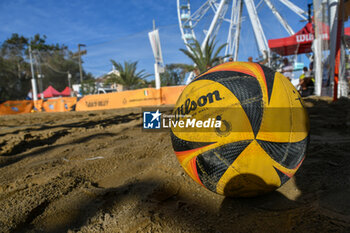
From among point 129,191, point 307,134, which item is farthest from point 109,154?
point 307,134

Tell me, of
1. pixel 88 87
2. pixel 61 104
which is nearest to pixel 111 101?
pixel 61 104

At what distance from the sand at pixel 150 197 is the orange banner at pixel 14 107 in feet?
49.4

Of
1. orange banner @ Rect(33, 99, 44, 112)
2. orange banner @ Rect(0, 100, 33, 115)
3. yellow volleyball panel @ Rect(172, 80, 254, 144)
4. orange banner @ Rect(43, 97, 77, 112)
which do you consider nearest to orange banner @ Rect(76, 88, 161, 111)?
Result: orange banner @ Rect(43, 97, 77, 112)

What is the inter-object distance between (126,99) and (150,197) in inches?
507

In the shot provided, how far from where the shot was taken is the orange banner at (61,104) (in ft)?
52.2

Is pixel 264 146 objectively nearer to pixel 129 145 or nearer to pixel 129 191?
pixel 129 191

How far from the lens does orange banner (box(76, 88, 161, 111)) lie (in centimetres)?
1404

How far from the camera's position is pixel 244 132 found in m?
1.57

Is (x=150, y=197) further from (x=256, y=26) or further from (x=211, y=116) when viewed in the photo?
(x=256, y=26)

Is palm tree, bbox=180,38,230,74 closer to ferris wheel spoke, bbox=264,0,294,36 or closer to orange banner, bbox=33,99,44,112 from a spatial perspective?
ferris wheel spoke, bbox=264,0,294,36

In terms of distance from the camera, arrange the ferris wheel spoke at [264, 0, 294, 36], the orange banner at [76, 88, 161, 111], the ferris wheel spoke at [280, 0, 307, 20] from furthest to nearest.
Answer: the ferris wheel spoke at [264, 0, 294, 36] < the ferris wheel spoke at [280, 0, 307, 20] < the orange banner at [76, 88, 161, 111]

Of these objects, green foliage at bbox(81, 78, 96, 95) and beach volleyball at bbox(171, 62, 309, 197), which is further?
green foliage at bbox(81, 78, 96, 95)

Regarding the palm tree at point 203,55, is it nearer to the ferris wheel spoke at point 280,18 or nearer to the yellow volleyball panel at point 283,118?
the ferris wheel spoke at point 280,18

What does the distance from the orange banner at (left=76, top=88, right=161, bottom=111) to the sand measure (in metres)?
10.8
